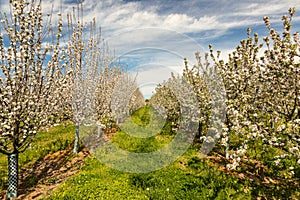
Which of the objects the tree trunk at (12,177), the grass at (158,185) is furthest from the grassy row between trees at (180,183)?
the tree trunk at (12,177)

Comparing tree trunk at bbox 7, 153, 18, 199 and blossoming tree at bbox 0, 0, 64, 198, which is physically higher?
blossoming tree at bbox 0, 0, 64, 198

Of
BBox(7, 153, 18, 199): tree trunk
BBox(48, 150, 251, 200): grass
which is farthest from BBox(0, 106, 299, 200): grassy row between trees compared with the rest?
BBox(7, 153, 18, 199): tree trunk

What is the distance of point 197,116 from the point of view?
15.4 m

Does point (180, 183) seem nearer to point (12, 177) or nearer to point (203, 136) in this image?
point (203, 136)

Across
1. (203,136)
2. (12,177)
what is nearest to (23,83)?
(12,177)

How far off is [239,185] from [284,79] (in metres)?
4.34

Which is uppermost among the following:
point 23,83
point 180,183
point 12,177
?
point 23,83

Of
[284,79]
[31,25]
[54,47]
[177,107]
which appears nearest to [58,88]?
[54,47]

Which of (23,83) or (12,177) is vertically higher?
(23,83)

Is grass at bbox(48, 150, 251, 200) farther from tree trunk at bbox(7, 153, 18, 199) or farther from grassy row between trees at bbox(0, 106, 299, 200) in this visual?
tree trunk at bbox(7, 153, 18, 199)

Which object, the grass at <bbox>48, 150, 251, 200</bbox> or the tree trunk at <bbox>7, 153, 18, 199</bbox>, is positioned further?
the tree trunk at <bbox>7, 153, 18, 199</bbox>

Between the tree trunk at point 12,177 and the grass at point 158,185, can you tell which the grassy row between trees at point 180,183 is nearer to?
the grass at point 158,185

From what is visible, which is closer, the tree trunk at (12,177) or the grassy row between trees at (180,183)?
the grassy row between trees at (180,183)

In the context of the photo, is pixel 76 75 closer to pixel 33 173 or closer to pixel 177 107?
pixel 33 173
